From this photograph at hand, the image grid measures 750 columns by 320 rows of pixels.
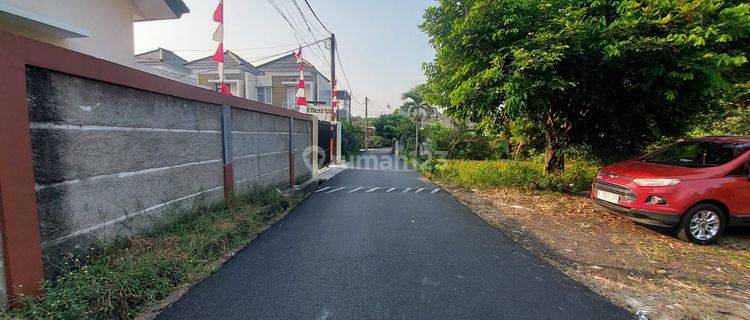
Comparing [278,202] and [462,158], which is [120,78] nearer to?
[278,202]

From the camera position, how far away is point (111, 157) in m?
2.85

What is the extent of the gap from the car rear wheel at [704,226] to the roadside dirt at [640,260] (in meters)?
0.12

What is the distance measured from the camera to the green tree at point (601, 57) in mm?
4344

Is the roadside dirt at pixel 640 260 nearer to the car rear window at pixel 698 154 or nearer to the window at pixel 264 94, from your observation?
the car rear window at pixel 698 154

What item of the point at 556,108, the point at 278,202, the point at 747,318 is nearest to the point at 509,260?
the point at 747,318

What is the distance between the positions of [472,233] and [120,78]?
468cm

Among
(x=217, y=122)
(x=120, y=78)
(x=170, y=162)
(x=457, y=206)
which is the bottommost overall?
(x=457, y=206)

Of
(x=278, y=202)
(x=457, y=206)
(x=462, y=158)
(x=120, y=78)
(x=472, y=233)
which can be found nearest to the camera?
(x=120, y=78)

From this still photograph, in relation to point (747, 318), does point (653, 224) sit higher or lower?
higher

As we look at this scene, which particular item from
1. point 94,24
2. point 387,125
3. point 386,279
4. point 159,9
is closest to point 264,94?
point 159,9

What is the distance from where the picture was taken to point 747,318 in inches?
94.1

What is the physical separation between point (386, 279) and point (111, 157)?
2905mm

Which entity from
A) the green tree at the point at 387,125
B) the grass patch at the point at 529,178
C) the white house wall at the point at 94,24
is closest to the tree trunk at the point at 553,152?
the grass patch at the point at 529,178

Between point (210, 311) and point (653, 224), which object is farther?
point (653, 224)
